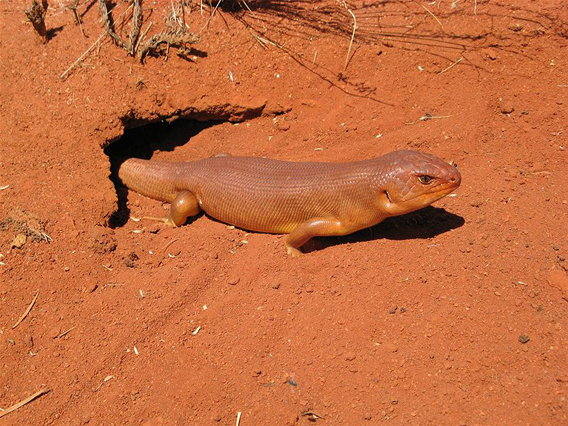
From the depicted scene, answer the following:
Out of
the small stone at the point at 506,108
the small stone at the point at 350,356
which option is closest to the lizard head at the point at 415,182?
the small stone at the point at 350,356

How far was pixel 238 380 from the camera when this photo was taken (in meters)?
4.69

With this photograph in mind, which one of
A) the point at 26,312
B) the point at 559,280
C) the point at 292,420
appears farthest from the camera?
the point at 26,312

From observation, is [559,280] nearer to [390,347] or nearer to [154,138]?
[390,347]

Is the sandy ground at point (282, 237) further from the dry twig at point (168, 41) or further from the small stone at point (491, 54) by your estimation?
the dry twig at point (168, 41)

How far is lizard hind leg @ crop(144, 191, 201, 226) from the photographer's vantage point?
22.9 feet

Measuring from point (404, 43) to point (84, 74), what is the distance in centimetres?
507

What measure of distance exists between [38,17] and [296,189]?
4610 millimetres

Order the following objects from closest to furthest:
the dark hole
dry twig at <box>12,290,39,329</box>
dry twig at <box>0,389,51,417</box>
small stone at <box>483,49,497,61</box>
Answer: dry twig at <box>0,389,51,417</box>
dry twig at <box>12,290,39,329</box>
small stone at <box>483,49,497,61</box>
the dark hole

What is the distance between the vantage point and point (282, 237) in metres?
6.50

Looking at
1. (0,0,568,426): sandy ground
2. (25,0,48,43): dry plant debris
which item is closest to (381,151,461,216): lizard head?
(0,0,568,426): sandy ground

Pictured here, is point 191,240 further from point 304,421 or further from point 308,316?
point 304,421

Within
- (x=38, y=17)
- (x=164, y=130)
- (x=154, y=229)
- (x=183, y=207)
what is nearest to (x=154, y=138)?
(x=164, y=130)

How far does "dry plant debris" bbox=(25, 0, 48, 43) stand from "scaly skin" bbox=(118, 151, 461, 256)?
92.2 inches

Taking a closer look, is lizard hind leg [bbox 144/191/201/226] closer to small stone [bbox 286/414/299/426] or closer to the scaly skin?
the scaly skin
